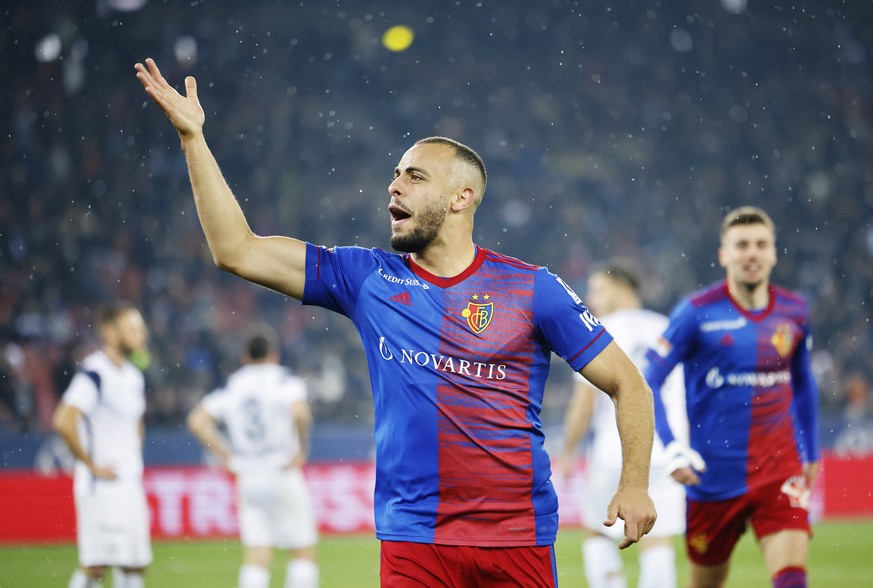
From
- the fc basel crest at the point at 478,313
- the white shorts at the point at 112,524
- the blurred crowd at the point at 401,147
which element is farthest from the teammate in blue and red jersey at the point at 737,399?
the blurred crowd at the point at 401,147

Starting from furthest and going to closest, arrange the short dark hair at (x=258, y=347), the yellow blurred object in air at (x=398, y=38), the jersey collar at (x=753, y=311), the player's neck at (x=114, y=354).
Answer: the yellow blurred object in air at (x=398, y=38) → the short dark hair at (x=258, y=347) → the player's neck at (x=114, y=354) → the jersey collar at (x=753, y=311)

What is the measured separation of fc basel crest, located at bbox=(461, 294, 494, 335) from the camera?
12.7ft

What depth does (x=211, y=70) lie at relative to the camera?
24000 mm

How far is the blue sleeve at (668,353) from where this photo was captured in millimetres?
5941

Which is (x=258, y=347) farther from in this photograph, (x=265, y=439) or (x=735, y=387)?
(x=735, y=387)

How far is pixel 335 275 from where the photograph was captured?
402 cm

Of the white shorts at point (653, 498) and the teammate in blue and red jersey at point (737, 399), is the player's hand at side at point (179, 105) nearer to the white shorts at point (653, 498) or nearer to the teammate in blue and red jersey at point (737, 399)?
the teammate in blue and red jersey at point (737, 399)

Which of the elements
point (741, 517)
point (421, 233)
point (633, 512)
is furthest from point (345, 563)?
point (633, 512)

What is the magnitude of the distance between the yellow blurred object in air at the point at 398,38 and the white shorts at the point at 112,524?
717 inches

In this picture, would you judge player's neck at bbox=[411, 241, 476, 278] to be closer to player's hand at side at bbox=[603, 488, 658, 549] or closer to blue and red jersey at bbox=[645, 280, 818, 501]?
player's hand at side at bbox=[603, 488, 658, 549]

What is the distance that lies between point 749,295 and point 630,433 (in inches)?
101

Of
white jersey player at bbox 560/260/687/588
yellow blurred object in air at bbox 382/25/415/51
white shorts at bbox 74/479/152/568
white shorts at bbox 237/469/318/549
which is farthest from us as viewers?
yellow blurred object in air at bbox 382/25/415/51

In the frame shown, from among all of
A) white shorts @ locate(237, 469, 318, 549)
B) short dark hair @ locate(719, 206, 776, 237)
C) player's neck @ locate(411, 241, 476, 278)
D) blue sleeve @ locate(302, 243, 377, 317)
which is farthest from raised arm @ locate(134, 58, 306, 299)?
white shorts @ locate(237, 469, 318, 549)

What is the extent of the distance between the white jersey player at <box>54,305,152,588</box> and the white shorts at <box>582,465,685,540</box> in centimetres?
297
